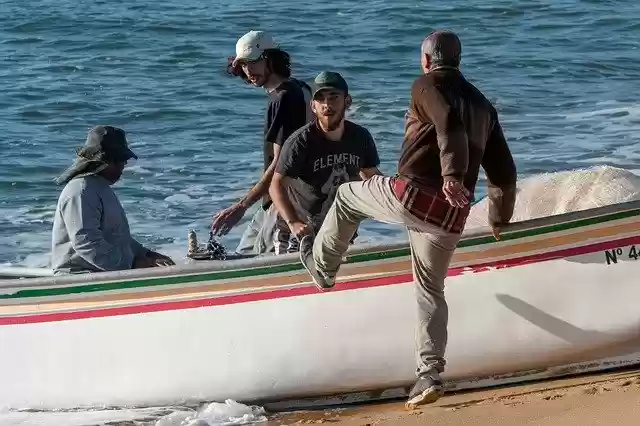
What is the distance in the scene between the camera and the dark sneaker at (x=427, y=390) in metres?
5.93

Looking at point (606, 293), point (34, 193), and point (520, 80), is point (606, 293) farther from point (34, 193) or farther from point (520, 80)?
point (520, 80)

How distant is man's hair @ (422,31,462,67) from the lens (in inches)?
217

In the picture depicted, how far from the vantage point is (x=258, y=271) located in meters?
6.57

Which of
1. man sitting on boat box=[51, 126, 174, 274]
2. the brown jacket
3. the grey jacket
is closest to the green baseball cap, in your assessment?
the brown jacket

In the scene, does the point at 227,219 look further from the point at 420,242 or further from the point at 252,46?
the point at 420,242

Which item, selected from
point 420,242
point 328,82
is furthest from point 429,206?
point 328,82

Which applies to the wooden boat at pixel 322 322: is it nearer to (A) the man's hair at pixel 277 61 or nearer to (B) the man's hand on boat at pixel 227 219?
(B) the man's hand on boat at pixel 227 219

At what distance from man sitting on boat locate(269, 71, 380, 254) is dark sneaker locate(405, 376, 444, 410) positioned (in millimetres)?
991

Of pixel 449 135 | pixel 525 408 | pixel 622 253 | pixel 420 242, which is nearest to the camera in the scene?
pixel 449 135

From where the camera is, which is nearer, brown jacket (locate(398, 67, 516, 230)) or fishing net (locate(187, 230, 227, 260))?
brown jacket (locate(398, 67, 516, 230))

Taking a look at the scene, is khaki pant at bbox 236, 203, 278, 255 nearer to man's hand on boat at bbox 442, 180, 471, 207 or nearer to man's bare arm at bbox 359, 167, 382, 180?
man's bare arm at bbox 359, 167, 382, 180

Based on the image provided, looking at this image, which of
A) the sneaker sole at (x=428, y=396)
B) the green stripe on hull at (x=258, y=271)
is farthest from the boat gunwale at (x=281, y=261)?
the sneaker sole at (x=428, y=396)

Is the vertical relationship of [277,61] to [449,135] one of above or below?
above

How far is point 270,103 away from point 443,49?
1.72 m
